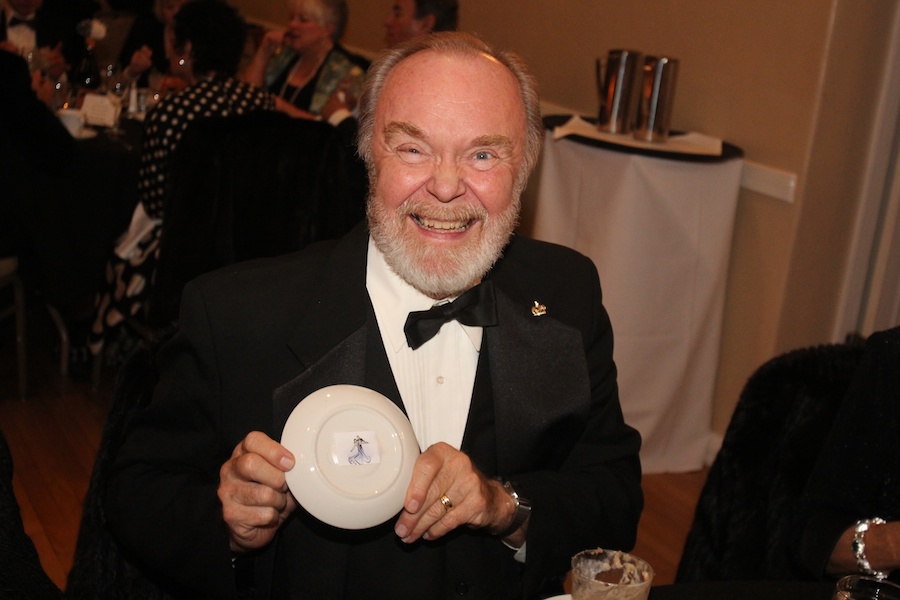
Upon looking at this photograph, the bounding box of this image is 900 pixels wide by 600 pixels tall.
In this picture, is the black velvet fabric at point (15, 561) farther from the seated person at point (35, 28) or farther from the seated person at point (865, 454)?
the seated person at point (35, 28)

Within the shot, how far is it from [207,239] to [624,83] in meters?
1.68

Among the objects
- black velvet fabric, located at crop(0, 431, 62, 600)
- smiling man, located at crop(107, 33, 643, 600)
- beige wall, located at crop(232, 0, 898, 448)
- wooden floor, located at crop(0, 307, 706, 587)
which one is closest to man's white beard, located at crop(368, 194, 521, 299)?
smiling man, located at crop(107, 33, 643, 600)

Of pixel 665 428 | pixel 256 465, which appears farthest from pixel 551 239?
pixel 256 465

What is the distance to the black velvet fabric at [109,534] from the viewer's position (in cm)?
154

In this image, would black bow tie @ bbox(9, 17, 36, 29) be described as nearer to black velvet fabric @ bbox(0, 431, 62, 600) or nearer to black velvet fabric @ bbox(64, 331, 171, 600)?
black velvet fabric @ bbox(64, 331, 171, 600)

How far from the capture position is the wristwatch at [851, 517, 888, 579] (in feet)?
5.53

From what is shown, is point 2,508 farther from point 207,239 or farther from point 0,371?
point 0,371

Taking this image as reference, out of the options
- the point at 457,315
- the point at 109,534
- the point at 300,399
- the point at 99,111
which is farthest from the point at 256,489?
the point at 99,111

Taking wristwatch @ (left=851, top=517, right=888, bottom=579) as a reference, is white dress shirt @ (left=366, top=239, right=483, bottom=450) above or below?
above

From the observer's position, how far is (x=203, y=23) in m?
4.28

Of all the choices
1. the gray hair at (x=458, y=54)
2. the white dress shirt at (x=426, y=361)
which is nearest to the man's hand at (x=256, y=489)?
the white dress shirt at (x=426, y=361)

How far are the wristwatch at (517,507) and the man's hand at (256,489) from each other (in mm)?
341

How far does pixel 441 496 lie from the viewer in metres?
1.36

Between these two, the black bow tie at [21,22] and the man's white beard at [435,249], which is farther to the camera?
the black bow tie at [21,22]
